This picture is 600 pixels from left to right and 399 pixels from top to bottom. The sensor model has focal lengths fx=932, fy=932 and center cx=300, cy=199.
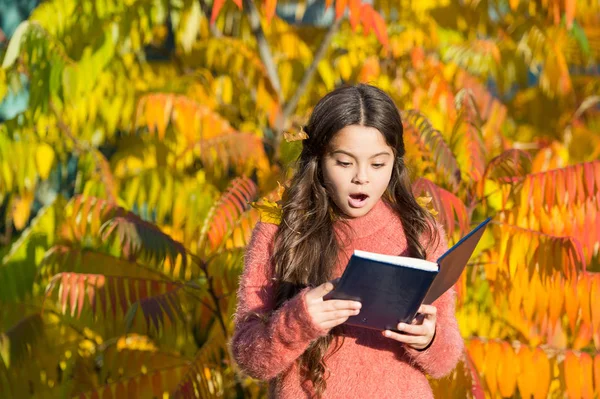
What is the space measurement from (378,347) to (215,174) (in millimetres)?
2741

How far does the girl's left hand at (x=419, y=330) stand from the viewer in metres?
2.04

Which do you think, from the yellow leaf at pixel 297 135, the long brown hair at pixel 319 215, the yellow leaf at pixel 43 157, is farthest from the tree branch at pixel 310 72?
the long brown hair at pixel 319 215

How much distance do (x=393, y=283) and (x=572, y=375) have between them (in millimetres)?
1801

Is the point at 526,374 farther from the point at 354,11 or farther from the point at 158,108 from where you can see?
the point at 158,108

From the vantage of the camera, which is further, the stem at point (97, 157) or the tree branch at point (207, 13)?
the tree branch at point (207, 13)

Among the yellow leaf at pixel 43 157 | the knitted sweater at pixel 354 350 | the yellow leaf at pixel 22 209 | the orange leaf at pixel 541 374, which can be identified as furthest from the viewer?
the yellow leaf at pixel 22 209

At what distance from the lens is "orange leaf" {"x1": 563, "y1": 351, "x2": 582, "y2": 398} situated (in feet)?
11.2

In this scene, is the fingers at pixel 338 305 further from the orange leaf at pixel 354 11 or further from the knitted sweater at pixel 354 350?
the orange leaf at pixel 354 11

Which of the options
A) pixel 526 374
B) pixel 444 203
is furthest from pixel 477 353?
pixel 444 203

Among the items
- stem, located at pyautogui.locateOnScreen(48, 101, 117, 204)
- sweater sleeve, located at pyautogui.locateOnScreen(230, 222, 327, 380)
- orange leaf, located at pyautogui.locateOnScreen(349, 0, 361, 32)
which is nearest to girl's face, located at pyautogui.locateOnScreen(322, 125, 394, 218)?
sweater sleeve, located at pyautogui.locateOnScreen(230, 222, 327, 380)

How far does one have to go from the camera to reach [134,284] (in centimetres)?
372

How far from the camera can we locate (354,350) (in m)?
2.21

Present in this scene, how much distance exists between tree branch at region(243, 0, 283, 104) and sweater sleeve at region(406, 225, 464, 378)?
2856 millimetres

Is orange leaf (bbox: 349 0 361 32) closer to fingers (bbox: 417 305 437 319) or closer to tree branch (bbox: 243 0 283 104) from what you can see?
tree branch (bbox: 243 0 283 104)
